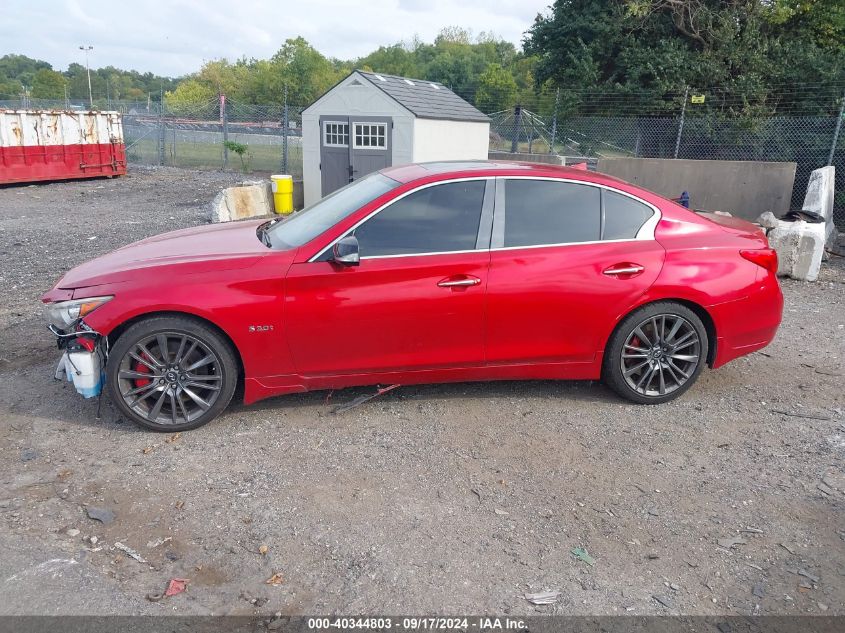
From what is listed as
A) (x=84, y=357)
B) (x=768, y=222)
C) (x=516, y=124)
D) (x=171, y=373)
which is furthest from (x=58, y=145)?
(x=768, y=222)

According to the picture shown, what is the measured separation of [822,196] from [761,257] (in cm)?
630

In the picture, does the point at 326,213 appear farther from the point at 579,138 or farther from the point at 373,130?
the point at 579,138

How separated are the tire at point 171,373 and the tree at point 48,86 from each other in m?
73.8

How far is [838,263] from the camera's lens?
9.48m

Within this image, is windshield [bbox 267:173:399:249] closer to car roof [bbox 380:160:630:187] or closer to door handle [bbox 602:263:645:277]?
car roof [bbox 380:160:630:187]

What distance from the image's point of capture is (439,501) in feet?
11.3

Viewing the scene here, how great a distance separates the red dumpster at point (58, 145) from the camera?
55.9 ft

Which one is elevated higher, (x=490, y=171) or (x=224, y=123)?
(x=224, y=123)

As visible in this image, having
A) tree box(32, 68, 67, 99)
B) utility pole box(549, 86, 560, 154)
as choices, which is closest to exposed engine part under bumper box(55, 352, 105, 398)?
utility pole box(549, 86, 560, 154)

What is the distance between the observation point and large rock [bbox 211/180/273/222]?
37.9 feet

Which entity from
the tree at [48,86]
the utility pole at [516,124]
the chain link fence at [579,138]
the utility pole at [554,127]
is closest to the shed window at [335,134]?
the chain link fence at [579,138]

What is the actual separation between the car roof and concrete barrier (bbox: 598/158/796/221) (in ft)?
26.0

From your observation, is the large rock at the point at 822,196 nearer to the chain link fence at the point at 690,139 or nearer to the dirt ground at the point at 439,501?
the chain link fence at the point at 690,139

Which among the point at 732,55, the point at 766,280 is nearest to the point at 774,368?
the point at 766,280
